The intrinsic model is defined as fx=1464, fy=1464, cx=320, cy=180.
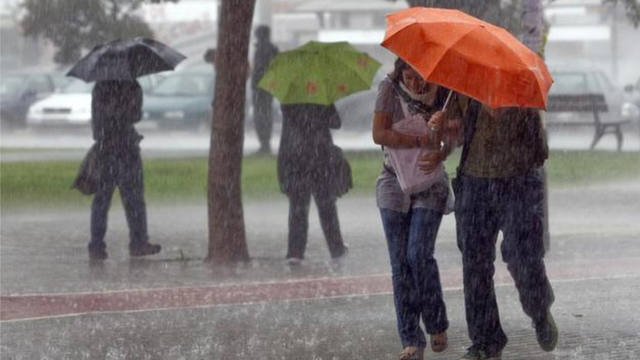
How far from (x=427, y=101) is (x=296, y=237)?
196 inches

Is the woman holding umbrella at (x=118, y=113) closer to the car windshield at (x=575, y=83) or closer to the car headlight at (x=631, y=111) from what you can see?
the car windshield at (x=575, y=83)

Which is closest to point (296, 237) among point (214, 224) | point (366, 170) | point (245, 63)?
point (214, 224)

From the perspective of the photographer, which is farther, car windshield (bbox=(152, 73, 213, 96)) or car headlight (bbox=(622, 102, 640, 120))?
car windshield (bbox=(152, 73, 213, 96))

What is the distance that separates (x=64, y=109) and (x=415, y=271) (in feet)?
89.6

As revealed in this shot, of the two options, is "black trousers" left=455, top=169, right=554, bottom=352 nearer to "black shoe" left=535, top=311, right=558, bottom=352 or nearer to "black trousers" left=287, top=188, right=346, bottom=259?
"black shoe" left=535, top=311, right=558, bottom=352

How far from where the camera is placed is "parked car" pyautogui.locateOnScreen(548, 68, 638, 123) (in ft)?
88.1

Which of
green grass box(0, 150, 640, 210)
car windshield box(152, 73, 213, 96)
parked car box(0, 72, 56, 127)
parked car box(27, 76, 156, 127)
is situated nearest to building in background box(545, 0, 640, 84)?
car windshield box(152, 73, 213, 96)

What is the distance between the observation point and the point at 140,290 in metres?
10.9

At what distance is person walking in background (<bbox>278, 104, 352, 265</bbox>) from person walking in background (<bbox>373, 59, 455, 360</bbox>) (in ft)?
14.4

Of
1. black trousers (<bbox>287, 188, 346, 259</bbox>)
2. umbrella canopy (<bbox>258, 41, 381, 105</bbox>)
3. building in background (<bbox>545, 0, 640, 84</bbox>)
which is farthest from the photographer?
building in background (<bbox>545, 0, 640, 84</bbox>)

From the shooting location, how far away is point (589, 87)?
27875 mm

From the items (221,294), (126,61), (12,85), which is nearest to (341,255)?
(221,294)

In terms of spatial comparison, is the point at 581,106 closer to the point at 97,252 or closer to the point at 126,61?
the point at 97,252

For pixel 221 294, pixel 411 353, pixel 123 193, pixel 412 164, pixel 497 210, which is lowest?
pixel 221 294
